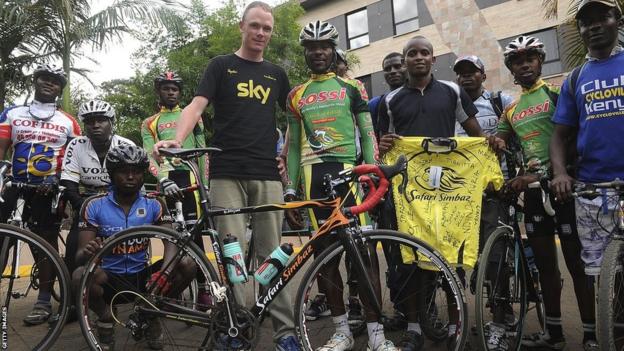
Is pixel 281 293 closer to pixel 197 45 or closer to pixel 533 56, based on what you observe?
pixel 533 56

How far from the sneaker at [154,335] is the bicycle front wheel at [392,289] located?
966 millimetres

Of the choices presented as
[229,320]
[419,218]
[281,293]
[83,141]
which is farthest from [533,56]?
[83,141]

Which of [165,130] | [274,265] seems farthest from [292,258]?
[165,130]

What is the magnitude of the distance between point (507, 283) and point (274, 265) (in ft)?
5.19

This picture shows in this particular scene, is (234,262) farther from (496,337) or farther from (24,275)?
(496,337)

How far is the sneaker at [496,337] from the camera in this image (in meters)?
3.04

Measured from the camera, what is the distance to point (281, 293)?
3.28 metres

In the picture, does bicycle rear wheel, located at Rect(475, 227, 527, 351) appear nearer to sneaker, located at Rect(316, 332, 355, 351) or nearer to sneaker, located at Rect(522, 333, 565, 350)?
sneaker, located at Rect(522, 333, 565, 350)

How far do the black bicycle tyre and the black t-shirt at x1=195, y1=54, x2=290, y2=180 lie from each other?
575mm

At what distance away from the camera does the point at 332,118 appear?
12.0ft

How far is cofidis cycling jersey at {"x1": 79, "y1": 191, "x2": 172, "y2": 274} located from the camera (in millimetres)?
3318

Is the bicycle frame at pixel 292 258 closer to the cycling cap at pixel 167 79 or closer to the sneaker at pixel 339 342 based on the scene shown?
the sneaker at pixel 339 342

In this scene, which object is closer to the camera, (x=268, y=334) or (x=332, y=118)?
(x=332, y=118)

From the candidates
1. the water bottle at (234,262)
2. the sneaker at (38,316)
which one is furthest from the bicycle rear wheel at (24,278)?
the water bottle at (234,262)
